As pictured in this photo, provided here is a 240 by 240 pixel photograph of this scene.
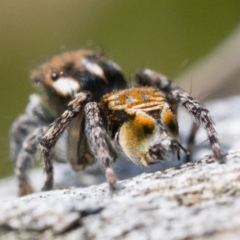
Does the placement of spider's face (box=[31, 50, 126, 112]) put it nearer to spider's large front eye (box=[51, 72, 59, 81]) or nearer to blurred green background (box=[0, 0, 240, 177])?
spider's large front eye (box=[51, 72, 59, 81])

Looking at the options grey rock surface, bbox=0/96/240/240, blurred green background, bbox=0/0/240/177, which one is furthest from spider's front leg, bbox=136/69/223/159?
blurred green background, bbox=0/0/240/177

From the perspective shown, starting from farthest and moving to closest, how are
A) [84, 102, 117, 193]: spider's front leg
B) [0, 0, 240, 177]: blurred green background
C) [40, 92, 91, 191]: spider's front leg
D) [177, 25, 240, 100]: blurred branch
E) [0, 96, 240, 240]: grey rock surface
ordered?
[0, 0, 240, 177]: blurred green background, [177, 25, 240, 100]: blurred branch, [40, 92, 91, 191]: spider's front leg, [84, 102, 117, 193]: spider's front leg, [0, 96, 240, 240]: grey rock surface

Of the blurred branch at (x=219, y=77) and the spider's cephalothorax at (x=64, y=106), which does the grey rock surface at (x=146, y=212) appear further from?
the blurred branch at (x=219, y=77)

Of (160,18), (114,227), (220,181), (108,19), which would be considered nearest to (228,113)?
(220,181)

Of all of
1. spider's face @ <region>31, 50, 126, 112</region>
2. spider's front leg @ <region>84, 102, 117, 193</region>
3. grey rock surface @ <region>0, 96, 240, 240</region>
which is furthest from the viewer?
spider's face @ <region>31, 50, 126, 112</region>

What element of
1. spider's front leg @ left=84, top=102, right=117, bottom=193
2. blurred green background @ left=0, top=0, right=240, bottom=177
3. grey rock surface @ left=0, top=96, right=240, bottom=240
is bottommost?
grey rock surface @ left=0, top=96, right=240, bottom=240

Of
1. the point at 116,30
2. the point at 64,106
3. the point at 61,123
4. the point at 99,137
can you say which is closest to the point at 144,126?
the point at 99,137

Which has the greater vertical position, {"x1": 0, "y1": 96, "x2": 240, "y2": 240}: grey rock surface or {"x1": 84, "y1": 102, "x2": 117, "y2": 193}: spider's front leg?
{"x1": 84, "y1": 102, "x2": 117, "y2": 193}: spider's front leg

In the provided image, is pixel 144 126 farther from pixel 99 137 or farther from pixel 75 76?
pixel 75 76
